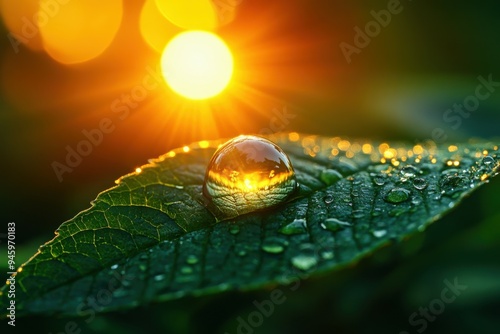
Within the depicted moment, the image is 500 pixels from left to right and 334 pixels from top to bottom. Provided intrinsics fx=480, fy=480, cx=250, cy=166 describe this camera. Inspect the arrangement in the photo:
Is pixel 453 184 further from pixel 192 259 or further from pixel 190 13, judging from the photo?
pixel 190 13

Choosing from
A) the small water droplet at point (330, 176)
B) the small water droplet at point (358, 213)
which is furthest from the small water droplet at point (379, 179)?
the small water droplet at point (358, 213)

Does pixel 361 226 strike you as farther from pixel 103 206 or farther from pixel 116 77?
pixel 116 77

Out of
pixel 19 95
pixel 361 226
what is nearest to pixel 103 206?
pixel 361 226

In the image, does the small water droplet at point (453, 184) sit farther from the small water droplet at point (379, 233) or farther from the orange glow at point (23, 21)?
the orange glow at point (23, 21)

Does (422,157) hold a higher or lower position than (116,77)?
lower

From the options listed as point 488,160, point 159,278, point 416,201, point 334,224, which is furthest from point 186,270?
point 488,160

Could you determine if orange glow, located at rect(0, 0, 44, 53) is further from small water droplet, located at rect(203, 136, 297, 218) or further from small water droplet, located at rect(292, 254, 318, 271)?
small water droplet, located at rect(292, 254, 318, 271)

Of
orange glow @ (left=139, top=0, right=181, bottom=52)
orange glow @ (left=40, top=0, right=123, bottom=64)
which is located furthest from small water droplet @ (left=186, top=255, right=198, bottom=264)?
orange glow @ (left=139, top=0, right=181, bottom=52)
